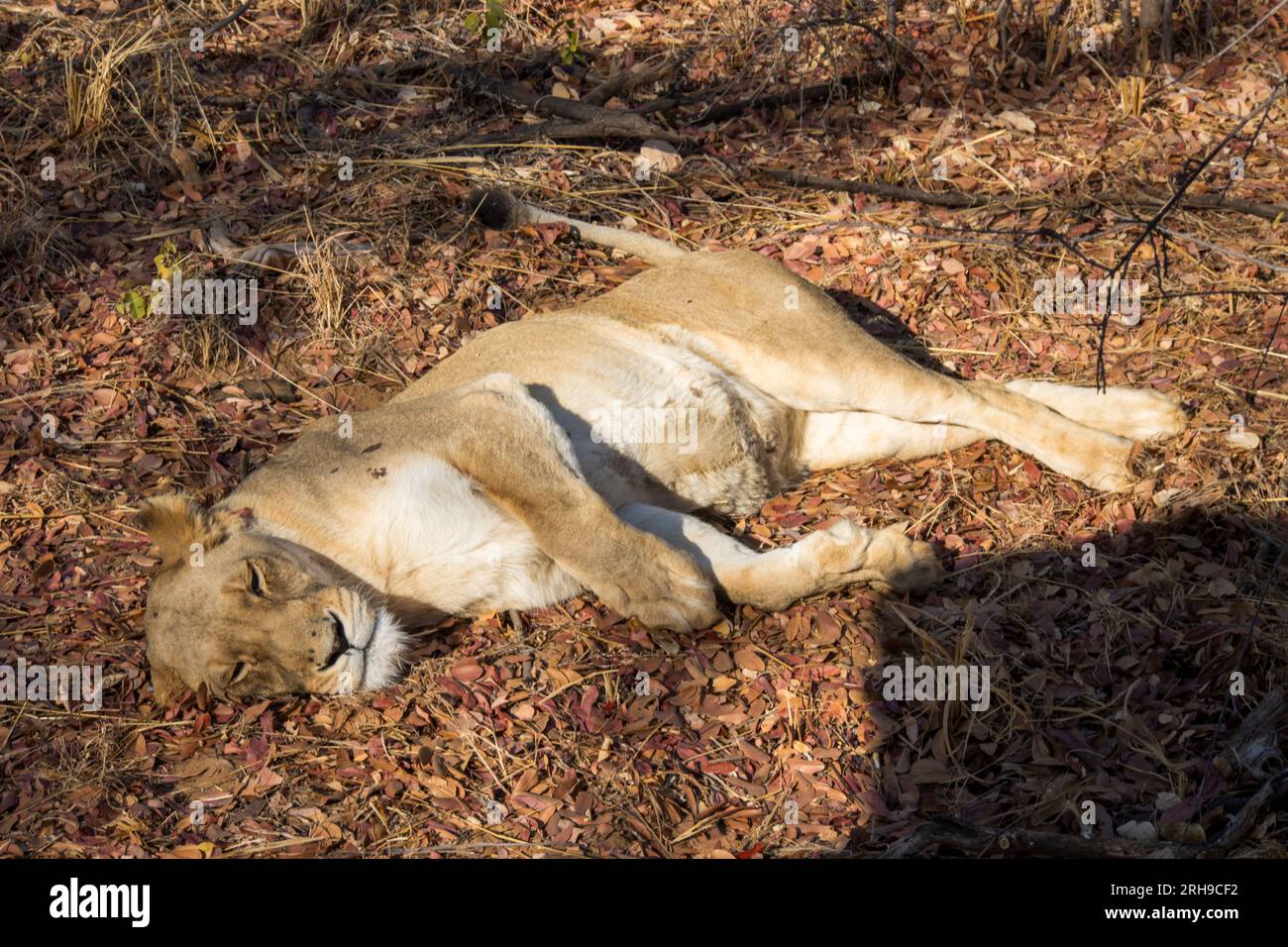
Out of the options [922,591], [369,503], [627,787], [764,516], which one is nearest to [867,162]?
[764,516]

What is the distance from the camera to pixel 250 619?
14.1 ft

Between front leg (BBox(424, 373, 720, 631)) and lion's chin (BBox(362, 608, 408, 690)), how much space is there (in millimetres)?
603

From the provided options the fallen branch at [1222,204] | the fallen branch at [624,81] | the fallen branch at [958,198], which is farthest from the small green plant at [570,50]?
the fallen branch at [1222,204]

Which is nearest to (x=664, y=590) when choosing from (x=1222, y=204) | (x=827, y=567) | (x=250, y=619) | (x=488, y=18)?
(x=827, y=567)

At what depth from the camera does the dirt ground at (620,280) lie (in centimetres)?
410

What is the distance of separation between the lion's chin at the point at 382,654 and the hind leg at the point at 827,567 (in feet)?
3.65

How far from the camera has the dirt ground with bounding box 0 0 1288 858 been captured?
13.5ft

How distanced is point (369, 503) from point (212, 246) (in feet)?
8.96

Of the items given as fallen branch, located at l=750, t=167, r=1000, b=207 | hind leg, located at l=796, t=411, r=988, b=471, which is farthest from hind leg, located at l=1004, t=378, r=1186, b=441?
fallen branch, located at l=750, t=167, r=1000, b=207

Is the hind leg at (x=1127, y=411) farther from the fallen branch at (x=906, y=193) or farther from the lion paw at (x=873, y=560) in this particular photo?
the fallen branch at (x=906, y=193)

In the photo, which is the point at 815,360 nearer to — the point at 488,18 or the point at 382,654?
the point at 382,654

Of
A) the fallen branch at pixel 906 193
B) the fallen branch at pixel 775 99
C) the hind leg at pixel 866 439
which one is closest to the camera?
the hind leg at pixel 866 439

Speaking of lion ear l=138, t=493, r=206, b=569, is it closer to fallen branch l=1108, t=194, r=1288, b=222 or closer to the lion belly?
the lion belly
